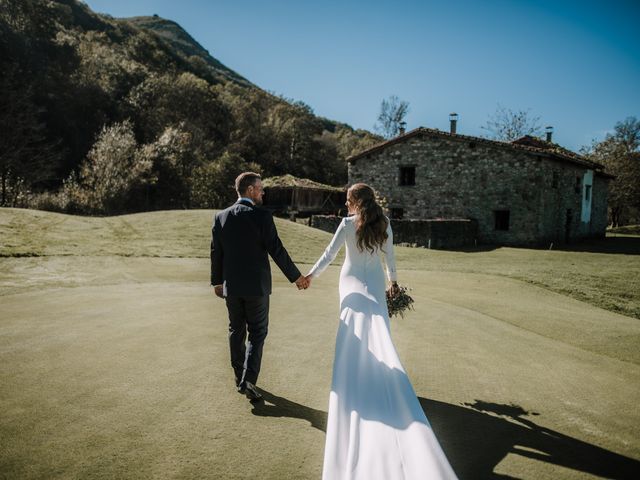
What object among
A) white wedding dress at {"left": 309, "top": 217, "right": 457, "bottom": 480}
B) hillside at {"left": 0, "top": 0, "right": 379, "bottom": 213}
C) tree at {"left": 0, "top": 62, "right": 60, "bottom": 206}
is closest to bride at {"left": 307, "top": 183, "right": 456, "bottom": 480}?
white wedding dress at {"left": 309, "top": 217, "right": 457, "bottom": 480}

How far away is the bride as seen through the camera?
2801mm

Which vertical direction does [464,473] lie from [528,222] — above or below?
below

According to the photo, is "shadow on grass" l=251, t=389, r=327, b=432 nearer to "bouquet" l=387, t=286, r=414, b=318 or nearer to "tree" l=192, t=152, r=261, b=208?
"bouquet" l=387, t=286, r=414, b=318

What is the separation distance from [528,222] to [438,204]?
601cm

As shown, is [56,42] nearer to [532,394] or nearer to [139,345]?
[139,345]

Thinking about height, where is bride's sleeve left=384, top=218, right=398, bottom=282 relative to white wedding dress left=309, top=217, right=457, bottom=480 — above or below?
above

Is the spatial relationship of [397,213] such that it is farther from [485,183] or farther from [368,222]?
[368,222]

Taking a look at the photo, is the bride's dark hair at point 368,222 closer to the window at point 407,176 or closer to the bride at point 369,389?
the bride at point 369,389

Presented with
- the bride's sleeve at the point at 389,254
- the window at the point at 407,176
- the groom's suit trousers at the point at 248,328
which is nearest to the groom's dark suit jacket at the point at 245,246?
the groom's suit trousers at the point at 248,328

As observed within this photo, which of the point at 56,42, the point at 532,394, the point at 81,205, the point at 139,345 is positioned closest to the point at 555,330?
the point at 532,394

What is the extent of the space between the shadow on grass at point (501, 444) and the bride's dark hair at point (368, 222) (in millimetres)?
1803

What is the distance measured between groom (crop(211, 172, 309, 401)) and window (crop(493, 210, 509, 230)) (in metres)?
25.7

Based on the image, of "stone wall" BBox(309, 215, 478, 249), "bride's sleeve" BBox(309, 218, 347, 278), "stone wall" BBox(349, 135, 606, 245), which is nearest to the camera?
"bride's sleeve" BBox(309, 218, 347, 278)

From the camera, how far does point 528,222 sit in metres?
25.6
